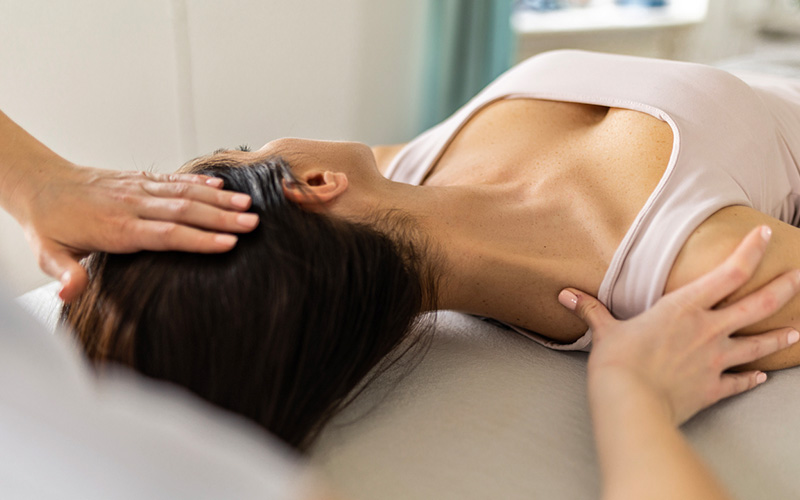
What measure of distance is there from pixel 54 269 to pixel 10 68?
125 cm

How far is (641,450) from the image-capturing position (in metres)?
0.73

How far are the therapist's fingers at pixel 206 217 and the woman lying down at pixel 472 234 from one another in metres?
0.02

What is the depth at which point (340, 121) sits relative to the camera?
2.68 metres

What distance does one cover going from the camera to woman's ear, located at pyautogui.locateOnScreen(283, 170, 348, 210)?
92 cm

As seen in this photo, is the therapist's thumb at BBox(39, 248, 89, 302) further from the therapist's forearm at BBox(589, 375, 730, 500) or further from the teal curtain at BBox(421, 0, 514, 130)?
the teal curtain at BBox(421, 0, 514, 130)

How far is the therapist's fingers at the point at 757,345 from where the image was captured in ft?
3.00

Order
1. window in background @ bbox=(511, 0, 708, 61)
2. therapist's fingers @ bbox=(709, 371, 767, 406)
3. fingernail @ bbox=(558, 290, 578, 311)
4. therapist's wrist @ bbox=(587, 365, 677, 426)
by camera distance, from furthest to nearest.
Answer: window in background @ bbox=(511, 0, 708, 61) → fingernail @ bbox=(558, 290, 578, 311) → therapist's fingers @ bbox=(709, 371, 767, 406) → therapist's wrist @ bbox=(587, 365, 677, 426)

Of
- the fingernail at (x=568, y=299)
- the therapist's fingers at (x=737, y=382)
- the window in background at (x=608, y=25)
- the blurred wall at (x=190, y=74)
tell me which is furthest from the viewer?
the window in background at (x=608, y=25)

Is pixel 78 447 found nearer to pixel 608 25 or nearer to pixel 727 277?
pixel 727 277

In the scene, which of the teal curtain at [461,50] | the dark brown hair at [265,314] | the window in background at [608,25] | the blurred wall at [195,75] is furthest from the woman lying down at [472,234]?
the window in background at [608,25]

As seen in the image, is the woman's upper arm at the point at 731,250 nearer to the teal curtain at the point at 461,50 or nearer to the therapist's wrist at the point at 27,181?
the therapist's wrist at the point at 27,181

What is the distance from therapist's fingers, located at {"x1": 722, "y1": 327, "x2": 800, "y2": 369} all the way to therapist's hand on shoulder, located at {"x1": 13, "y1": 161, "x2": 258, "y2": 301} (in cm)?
64

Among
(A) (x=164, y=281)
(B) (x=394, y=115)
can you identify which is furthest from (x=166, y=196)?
(B) (x=394, y=115)

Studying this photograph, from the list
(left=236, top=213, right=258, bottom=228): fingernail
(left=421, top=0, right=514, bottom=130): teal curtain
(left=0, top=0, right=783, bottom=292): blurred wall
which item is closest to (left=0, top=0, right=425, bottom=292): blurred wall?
(left=0, top=0, right=783, bottom=292): blurred wall
